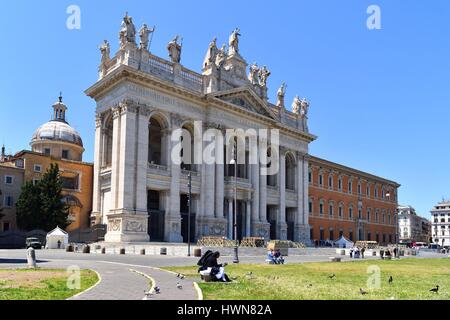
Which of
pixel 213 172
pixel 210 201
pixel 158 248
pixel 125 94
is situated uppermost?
pixel 125 94

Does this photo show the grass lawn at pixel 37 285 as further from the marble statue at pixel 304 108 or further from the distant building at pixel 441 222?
the distant building at pixel 441 222

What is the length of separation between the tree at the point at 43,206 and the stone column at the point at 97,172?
4383 mm

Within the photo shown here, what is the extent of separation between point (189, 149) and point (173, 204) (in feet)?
22.0

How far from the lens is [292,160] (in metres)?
61.9

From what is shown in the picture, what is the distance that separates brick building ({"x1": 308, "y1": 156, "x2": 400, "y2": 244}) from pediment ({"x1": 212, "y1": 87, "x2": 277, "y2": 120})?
15.7 meters

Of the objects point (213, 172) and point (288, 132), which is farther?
point (288, 132)

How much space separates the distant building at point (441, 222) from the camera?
166375 millimetres

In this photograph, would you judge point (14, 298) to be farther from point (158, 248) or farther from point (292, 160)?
point (292, 160)

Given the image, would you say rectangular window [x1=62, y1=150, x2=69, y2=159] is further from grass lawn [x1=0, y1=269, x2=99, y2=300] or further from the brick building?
grass lawn [x1=0, y1=269, x2=99, y2=300]

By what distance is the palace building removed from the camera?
1649 inches

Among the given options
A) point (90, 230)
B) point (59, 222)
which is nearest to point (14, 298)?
point (90, 230)

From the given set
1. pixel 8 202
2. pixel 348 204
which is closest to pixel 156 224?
pixel 8 202

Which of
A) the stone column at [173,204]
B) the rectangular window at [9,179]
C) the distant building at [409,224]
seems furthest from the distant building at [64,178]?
the distant building at [409,224]
